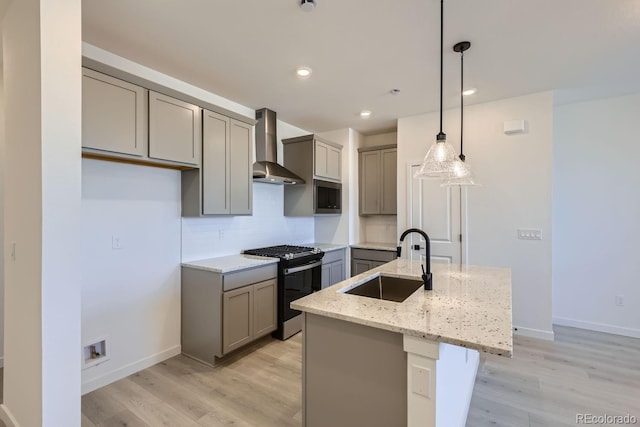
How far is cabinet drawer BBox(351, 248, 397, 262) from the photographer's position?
4.14 metres

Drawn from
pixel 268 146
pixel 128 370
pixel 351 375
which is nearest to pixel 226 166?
pixel 268 146

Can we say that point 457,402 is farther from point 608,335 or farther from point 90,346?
point 608,335

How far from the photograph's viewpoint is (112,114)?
2.14m

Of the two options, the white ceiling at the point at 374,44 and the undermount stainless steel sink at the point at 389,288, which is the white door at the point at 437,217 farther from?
the undermount stainless steel sink at the point at 389,288

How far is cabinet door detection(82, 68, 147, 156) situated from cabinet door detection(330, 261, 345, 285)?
279 cm

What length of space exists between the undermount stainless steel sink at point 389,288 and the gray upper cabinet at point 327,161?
215cm

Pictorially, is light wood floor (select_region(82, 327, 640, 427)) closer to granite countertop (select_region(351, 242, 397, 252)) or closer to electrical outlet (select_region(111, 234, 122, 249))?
electrical outlet (select_region(111, 234, 122, 249))

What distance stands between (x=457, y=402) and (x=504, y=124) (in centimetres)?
311

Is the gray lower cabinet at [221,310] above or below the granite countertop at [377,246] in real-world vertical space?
below

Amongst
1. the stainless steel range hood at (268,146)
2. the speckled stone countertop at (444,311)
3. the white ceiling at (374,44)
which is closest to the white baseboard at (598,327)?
the speckled stone countertop at (444,311)

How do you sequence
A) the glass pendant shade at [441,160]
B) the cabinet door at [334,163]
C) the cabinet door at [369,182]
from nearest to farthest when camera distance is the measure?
the glass pendant shade at [441,160], the cabinet door at [334,163], the cabinet door at [369,182]

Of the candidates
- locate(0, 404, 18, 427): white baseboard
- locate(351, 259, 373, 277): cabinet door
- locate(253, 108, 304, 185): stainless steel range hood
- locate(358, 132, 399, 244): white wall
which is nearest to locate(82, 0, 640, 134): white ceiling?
locate(253, 108, 304, 185): stainless steel range hood

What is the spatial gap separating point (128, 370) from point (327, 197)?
3.03 metres

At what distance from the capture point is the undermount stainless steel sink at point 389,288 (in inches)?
83.3
